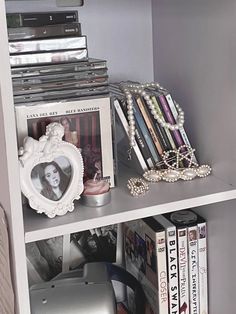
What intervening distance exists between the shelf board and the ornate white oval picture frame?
0.02 meters

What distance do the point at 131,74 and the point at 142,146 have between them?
241 millimetres

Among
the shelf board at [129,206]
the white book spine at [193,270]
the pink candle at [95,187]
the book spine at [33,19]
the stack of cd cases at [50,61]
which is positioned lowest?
the white book spine at [193,270]

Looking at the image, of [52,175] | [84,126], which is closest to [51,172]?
[52,175]

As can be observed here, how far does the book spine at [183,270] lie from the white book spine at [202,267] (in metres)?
0.03

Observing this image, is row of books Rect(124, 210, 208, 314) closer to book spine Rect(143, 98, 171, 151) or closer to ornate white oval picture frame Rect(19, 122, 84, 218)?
book spine Rect(143, 98, 171, 151)

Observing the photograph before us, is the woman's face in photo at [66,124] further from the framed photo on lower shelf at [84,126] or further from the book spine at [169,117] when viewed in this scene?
the book spine at [169,117]

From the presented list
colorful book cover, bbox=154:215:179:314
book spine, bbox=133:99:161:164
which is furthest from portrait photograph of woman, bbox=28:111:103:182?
colorful book cover, bbox=154:215:179:314

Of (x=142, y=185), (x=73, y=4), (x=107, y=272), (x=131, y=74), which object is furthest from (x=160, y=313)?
(x=73, y=4)

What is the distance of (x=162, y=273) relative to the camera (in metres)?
1.02

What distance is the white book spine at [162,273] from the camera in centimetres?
101

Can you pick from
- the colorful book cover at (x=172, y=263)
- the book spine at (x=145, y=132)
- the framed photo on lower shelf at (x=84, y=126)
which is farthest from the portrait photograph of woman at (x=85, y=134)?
the colorful book cover at (x=172, y=263)

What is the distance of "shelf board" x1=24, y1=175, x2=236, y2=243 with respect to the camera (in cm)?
77

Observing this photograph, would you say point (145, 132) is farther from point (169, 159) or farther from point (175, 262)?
point (175, 262)

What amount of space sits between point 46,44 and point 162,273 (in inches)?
19.2
